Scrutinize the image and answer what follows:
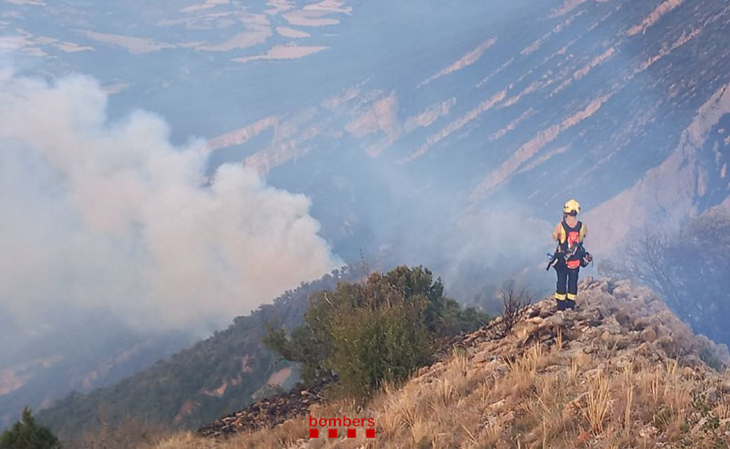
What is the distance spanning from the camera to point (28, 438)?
12.3 m

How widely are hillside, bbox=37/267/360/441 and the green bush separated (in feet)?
58.0

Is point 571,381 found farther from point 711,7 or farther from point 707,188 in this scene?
point 711,7

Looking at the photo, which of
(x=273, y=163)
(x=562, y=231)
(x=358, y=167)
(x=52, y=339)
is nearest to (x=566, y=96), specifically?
(x=358, y=167)

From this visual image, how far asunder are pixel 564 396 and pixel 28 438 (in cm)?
1171

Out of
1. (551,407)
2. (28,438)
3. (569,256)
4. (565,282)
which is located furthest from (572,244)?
(28,438)

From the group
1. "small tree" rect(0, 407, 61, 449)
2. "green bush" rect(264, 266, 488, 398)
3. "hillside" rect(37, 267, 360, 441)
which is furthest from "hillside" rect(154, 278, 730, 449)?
"hillside" rect(37, 267, 360, 441)

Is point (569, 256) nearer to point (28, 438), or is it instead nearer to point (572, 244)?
point (572, 244)

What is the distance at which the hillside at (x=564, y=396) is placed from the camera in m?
4.96

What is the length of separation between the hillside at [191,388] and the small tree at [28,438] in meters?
20.9

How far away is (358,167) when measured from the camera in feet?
362

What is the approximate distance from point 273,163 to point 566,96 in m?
59.4

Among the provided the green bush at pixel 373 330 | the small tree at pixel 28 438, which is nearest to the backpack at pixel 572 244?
the green bush at pixel 373 330

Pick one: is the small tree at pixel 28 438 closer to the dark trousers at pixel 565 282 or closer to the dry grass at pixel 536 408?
the dry grass at pixel 536 408

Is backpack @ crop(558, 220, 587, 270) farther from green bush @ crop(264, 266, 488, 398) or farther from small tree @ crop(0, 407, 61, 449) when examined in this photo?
small tree @ crop(0, 407, 61, 449)
